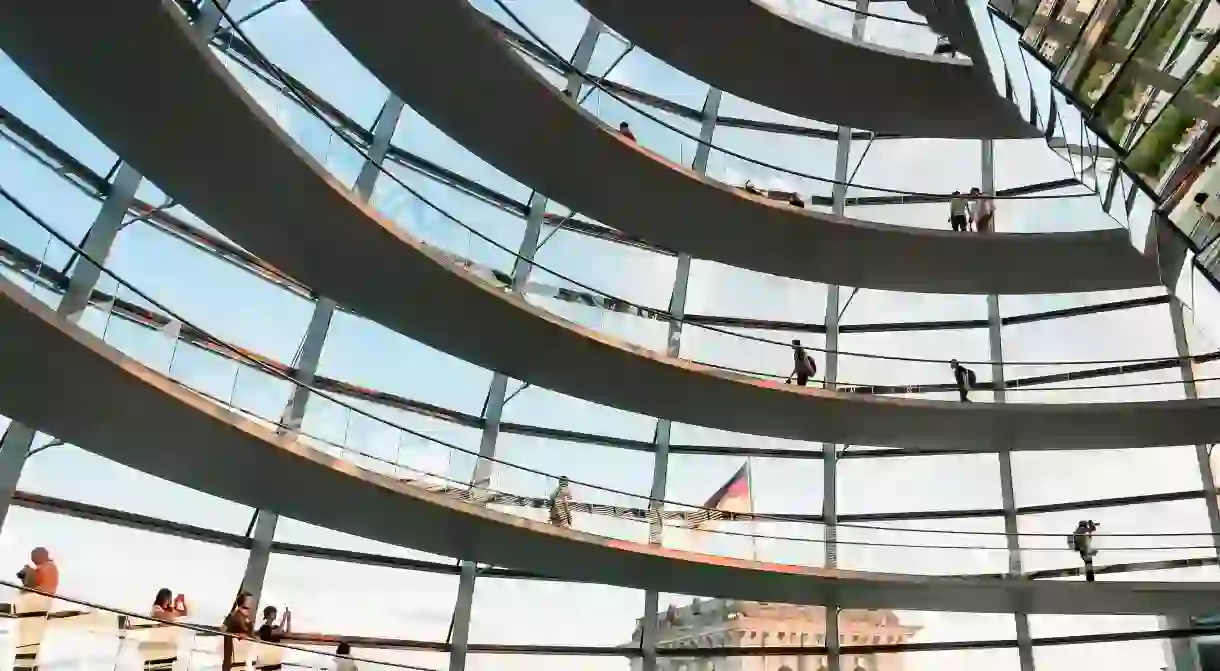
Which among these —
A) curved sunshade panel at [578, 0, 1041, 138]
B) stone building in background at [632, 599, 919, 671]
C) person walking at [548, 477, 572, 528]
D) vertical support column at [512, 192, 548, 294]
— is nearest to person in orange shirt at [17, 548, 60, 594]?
person walking at [548, 477, 572, 528]

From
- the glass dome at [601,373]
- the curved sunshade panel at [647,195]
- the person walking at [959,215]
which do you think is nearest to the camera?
the glass dome at [601,373]

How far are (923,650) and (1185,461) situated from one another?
6887 millimetres

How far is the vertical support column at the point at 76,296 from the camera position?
12625mm

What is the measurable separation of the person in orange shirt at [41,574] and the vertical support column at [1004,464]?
15.9 meters

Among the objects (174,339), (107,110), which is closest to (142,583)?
(174,339)

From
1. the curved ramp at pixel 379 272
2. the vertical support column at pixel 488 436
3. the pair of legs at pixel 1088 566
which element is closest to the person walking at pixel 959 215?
the curved ramp at pixel 379 272

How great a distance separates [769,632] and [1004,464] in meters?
6.35

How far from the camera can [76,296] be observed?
12.8 meters

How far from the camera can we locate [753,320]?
2281cm

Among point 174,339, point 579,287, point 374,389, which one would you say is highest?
point 579,287

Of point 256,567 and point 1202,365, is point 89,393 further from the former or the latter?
point 1202,365

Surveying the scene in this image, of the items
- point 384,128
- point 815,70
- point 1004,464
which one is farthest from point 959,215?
point 384,128

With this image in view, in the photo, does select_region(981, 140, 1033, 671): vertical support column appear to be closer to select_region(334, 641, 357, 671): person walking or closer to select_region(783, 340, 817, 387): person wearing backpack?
select_region(783, 340, 817, 387): person wearing backpack

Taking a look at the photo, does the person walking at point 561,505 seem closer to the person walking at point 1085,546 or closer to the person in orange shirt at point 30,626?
the person in orange shirt at point 30,626
